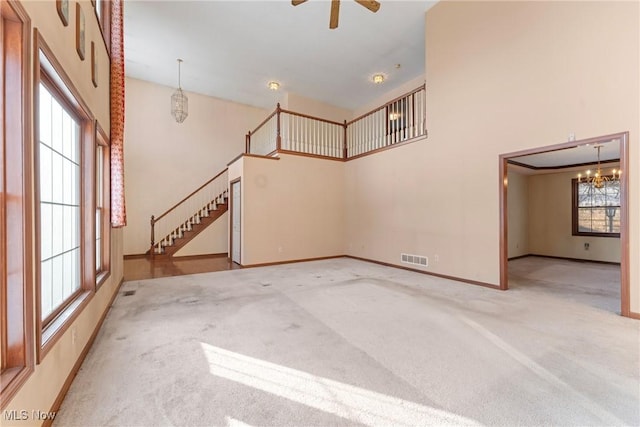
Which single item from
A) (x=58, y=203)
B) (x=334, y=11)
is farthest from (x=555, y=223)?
(x=58, y=203)

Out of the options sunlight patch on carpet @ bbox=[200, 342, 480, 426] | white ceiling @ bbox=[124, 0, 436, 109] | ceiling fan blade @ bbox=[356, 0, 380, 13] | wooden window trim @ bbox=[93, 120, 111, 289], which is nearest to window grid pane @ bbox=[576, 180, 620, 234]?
white ceiling @ bbox=[124, 0, 436, 109]

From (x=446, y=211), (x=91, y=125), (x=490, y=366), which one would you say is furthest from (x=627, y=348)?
(x=91, y=125)

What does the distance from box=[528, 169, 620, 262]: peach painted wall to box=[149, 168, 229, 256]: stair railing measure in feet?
30.6

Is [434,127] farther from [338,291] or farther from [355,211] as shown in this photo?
[338,291]

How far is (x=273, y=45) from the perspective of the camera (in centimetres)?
601

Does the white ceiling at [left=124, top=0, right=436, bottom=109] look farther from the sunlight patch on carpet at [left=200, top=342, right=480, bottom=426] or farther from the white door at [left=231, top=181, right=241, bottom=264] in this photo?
the sunlight patch on carpet at [left=200, top=342, right=480, bottom=426]

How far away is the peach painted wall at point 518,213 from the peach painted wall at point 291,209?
464 cm

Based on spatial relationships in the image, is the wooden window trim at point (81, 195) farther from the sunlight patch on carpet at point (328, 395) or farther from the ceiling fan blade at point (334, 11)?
the ceiling fan blade at point (334, 11)

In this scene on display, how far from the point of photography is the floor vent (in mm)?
5469

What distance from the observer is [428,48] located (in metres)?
5.34

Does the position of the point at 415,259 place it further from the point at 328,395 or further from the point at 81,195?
the point at 81,195

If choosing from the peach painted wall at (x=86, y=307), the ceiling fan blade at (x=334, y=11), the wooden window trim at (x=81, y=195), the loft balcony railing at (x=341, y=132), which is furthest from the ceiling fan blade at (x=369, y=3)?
the wooden window trim at (x=81, y=195)

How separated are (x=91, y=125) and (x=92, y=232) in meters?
1.02

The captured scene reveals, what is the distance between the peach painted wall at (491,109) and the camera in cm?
322
